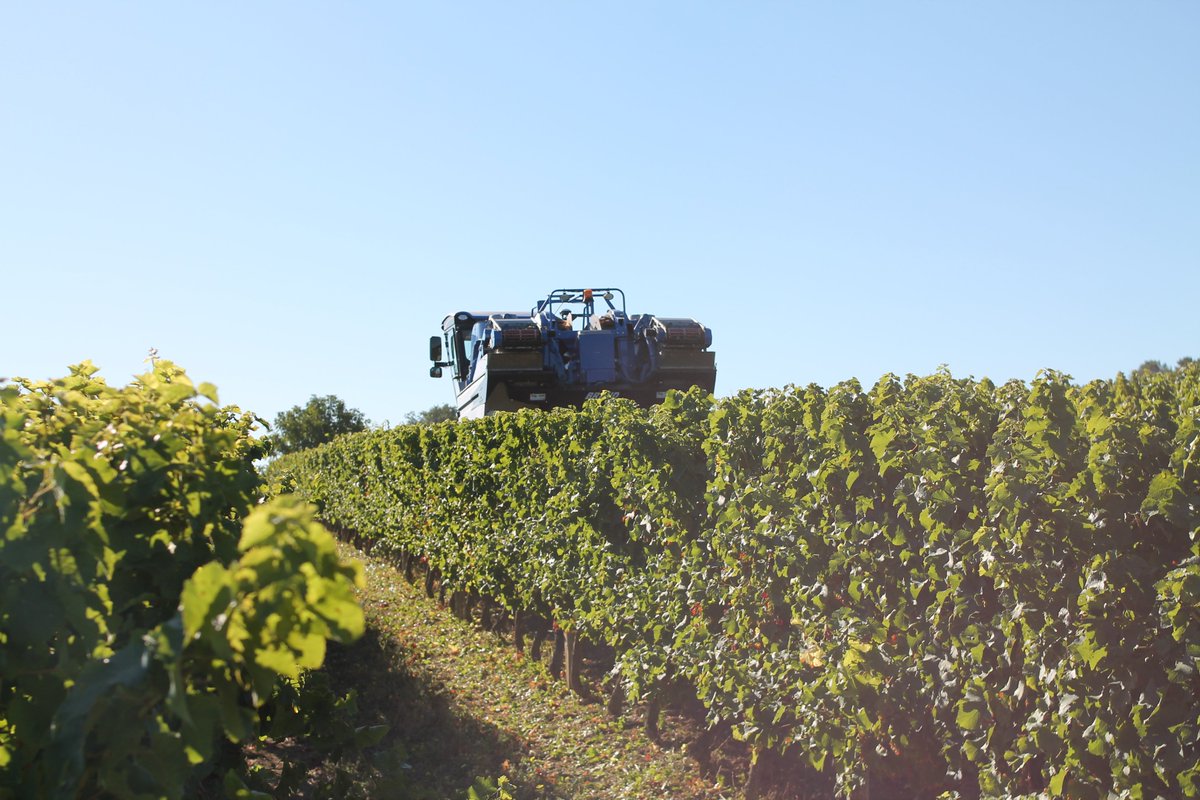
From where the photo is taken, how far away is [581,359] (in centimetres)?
1723

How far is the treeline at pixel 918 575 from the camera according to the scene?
4.70 metres

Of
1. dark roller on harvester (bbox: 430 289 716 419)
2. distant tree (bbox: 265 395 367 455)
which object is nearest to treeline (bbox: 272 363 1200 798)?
dark roller on harvester (bbox: 430 289 716 419)

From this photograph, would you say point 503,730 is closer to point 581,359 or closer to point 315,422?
point 581,359

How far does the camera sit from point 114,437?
2453 millimetres

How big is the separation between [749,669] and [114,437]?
5745 mm

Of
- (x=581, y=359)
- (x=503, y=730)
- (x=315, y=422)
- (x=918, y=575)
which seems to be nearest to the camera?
(x=918, y=575)

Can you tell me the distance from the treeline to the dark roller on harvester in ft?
22.0

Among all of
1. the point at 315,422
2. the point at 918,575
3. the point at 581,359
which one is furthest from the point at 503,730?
the point at 315,422

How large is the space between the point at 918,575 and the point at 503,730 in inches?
198

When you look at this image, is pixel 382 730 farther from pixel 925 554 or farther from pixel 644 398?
pixel 644 398

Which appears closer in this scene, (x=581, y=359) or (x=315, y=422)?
(x=581, y=359)

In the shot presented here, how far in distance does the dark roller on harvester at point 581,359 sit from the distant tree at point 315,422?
45.1 m

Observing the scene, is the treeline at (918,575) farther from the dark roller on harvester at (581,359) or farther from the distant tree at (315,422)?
the distant tree at (315,422)

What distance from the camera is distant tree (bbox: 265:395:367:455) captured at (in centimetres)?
6172
